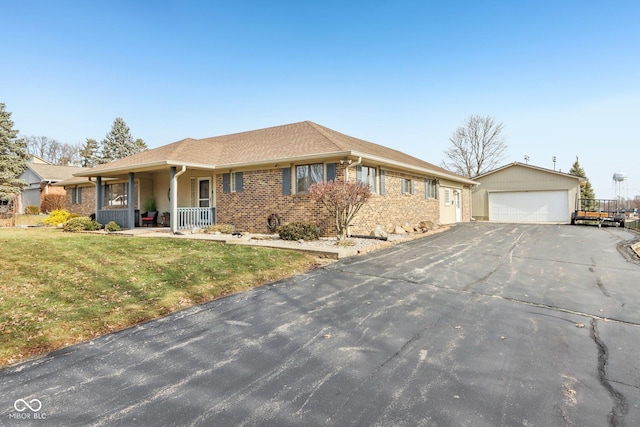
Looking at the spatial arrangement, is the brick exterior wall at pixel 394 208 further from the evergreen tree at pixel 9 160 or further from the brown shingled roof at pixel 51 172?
the brown shingled roof at pixel 51 172

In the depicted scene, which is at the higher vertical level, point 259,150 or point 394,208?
point 259,150

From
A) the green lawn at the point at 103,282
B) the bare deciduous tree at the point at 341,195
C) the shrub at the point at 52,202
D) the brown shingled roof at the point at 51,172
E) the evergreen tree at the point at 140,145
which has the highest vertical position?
the evergreen tree at the point at 140,145

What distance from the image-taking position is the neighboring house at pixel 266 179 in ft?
39.9

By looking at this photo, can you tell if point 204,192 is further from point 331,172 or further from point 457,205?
point 457,205

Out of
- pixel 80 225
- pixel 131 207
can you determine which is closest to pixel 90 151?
pixel 80 225

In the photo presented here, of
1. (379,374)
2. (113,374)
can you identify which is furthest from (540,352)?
(113,374)

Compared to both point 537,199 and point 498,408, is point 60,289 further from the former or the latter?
point 537,199

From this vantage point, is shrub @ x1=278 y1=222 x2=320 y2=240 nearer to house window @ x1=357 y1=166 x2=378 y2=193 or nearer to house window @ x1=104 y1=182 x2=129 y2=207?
house window @ x1=357 y1=166 x2=378 y2=193

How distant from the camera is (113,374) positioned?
9.41 ft

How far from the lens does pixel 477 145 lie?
131ft

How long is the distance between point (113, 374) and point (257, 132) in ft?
51.8

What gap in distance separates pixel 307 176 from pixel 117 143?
47.5 metres

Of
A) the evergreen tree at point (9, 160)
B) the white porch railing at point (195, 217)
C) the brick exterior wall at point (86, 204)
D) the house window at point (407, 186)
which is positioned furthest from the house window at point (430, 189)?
the evergreen tree at point (9, 160)

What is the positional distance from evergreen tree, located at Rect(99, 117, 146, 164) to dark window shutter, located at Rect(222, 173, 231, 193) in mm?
42160
